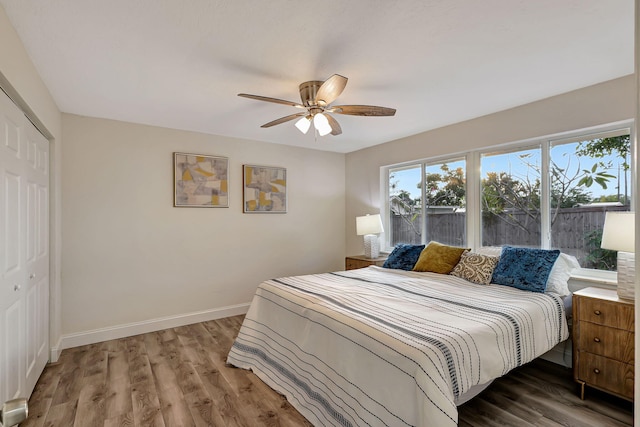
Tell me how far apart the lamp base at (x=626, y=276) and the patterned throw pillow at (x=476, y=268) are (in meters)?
0.84

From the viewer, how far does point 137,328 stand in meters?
3.51

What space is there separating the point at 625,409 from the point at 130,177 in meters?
4.61

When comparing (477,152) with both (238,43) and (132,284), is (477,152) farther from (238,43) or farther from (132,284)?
(132,284)

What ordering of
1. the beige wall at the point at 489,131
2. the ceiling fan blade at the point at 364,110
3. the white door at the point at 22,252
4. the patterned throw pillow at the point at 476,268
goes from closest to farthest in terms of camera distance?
1. the white door at the point at 22,252
2. the ceiling fan blade at the point at 364,110
3. the beige wall at the point at 489,131
4. the patterned throw pillow at the point at 476,268

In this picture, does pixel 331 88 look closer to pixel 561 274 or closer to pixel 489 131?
pixel 489 131

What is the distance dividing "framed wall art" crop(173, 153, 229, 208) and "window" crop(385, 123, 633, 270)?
246 centimetres

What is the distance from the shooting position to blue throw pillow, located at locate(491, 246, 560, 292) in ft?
8.33

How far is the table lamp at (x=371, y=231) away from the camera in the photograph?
4312mm

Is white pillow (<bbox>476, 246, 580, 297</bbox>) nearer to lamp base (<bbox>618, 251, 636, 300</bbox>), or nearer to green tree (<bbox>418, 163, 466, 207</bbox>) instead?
lamp base (<bbox>618, 251, 636, 300</bbox>)

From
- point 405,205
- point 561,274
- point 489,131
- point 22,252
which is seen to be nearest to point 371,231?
point 405,205

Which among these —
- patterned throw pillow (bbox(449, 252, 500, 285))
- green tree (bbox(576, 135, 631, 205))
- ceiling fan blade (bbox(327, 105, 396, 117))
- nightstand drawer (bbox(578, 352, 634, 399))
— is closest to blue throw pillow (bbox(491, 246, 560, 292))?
patterned throw pillow (bbox(449, 252, 500, 285))

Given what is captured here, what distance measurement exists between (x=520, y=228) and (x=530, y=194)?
347mm

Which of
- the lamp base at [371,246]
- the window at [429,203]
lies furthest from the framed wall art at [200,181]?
the window at [429,203]

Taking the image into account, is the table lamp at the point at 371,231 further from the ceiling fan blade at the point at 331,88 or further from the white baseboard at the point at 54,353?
the white baseboard at the point at 54,353
